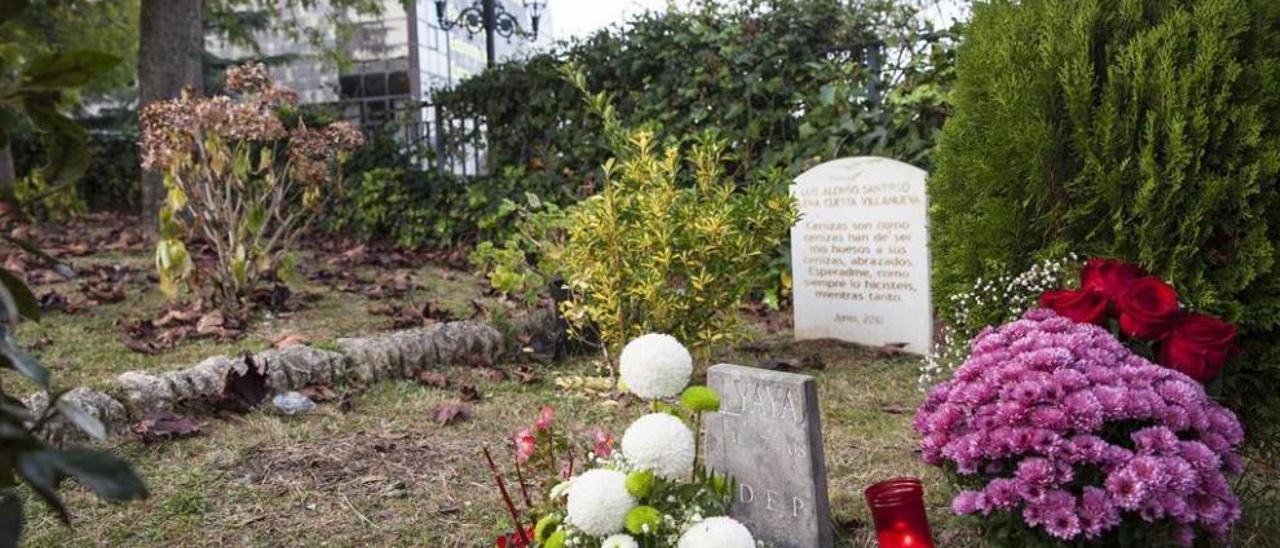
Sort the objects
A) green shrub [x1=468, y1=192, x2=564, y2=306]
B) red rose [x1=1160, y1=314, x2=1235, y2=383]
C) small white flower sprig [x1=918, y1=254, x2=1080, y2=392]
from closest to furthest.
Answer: red rose [x1=1160, y1=314, x2=1235, y2=383], small white flower sprig [x1=918, y1=254, x2=1080, y2=392], green shrub [x1=468, y1=192, x2=564, y2=306]

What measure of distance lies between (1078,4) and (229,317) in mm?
4388

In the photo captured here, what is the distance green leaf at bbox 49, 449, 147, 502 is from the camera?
70 centimetres

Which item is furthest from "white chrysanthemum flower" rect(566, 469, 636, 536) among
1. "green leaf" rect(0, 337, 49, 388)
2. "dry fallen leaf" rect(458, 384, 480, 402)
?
"dry fallen leaf" rect(458, 384, 480, 402)

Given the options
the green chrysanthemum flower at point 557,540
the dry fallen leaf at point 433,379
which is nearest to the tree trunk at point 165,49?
the dry fallen leaf at point 433,379

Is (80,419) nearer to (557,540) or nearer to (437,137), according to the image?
(557,540)

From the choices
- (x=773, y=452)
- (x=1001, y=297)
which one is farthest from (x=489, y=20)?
(x=773, y=452)

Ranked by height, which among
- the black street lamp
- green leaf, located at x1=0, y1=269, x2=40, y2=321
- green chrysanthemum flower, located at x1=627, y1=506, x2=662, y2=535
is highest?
the black street lamp

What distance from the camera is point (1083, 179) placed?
8.31ft

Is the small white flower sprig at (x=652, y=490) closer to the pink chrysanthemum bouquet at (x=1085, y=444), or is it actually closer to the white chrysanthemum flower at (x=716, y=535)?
the white chrysanthemum flower at (x=716, y=535)

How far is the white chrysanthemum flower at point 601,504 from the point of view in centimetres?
201

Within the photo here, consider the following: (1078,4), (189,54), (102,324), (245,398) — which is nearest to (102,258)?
(189,54)

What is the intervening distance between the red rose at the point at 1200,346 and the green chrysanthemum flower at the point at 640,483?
1272 millimetres

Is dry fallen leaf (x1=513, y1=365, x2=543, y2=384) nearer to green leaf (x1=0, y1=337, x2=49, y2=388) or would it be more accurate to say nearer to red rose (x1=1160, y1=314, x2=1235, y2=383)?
red rose (x1=1160, y1=314, x2=1235, y2=383)

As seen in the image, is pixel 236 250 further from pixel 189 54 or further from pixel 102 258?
pixel 189 54
